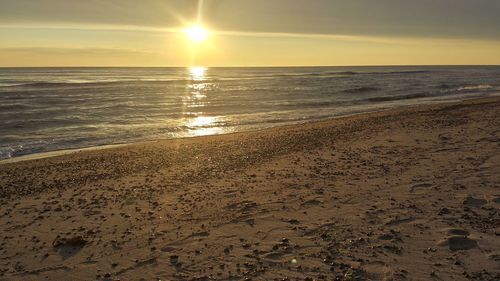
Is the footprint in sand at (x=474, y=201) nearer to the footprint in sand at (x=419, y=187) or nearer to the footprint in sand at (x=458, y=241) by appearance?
the footprint in sand at (x=419, y=187)

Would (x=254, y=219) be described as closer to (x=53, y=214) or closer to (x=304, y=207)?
(x=304, y=207)

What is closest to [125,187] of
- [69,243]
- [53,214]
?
[53,214]

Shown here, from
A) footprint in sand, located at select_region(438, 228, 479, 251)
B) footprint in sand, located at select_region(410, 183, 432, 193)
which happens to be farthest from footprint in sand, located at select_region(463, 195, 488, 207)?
footprint in sand, located at select_region(438, 228, 479, 251)

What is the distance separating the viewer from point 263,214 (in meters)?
6.86

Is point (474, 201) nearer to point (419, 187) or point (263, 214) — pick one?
point (419, 187)

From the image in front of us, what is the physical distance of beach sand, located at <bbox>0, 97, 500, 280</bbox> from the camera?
A: 5.16 meters

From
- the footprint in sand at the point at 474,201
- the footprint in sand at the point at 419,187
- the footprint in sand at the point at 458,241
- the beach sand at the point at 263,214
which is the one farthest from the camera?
the footprint in sand at the point at 419,187

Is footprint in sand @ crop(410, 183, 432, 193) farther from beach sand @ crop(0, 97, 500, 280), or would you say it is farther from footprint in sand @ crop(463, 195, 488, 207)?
footprint in sand @ crop(463, 195, 488, 207)

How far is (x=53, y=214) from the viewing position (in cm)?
738

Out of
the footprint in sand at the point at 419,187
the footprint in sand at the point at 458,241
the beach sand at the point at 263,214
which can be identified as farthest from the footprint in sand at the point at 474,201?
the footprint in sand at the point at 458,241

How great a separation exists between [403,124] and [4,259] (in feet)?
45.5

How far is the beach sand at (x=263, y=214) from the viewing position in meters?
5.16

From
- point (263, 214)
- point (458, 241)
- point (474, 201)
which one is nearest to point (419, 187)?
point (474, 201)

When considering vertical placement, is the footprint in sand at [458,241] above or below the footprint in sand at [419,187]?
below
